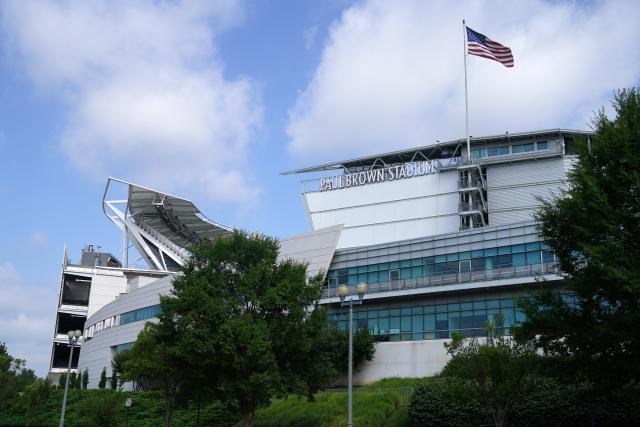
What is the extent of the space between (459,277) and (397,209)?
92.5ft

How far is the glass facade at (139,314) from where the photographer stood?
70.3 m

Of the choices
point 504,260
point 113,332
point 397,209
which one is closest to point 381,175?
point 397,209

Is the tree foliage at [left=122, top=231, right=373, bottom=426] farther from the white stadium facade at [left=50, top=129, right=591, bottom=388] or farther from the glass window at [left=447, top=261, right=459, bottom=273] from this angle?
the glass window at [left=447, top=261, right=459, bottom=273]


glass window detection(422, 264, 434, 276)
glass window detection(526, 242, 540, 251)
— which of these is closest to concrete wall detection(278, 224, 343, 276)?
glass window detection(422, 264, 434, 276)

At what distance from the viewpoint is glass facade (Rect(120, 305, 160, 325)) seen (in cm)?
7031

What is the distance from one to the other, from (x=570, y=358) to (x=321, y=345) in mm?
13206

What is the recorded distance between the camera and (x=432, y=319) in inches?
2055

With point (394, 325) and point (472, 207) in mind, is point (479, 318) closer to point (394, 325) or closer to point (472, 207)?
point (394, 325)

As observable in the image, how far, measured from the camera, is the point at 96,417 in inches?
1672

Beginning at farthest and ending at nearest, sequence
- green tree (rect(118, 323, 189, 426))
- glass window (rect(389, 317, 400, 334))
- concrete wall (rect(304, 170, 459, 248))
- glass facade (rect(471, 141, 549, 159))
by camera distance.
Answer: concrete wall (rect(304, 170, 459, 248))
glass facade (rect(471, 141, 549, 159))
glass window (rect(389, 317, 400, 334))
green tree (rect(118, 323, 189, 426))

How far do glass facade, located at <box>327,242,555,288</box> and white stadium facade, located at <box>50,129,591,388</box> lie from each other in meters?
0.08

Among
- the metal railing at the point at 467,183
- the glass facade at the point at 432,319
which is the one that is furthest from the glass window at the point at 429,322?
the metal railing at the point at 467,183

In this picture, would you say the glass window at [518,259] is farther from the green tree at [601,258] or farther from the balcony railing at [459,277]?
Result: the green tree at [601,258]

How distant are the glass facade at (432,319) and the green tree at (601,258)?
2378 cm
